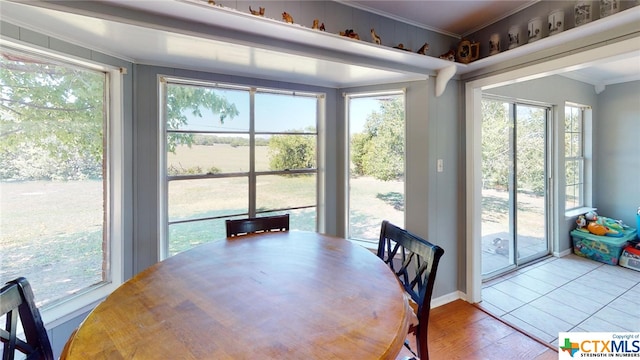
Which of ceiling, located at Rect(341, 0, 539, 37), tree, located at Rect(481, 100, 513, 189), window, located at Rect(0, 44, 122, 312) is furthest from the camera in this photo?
tree, located at Rect(481, 100, 513, 189)

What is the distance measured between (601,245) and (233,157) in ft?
14.5

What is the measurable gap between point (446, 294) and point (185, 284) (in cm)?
227

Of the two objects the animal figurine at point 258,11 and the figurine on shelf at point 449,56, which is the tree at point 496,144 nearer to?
the figurine on shelf at point 449,56

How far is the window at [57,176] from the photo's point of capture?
1.38m

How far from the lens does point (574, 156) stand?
372 centimetres

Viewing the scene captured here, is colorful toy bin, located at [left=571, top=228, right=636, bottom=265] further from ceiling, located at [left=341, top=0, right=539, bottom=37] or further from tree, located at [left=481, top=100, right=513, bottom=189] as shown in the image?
ceiling, located at [left=341, top=0, right=539, bottom=37]

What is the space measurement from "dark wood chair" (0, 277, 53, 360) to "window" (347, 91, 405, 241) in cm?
216

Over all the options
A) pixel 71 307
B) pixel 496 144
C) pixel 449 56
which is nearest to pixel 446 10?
pixel 449 56

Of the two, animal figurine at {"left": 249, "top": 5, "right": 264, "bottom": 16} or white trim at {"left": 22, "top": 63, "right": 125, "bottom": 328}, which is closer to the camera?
animal figurine at {"left": 249, "top": 5, "right": 264, "bottom": 16}

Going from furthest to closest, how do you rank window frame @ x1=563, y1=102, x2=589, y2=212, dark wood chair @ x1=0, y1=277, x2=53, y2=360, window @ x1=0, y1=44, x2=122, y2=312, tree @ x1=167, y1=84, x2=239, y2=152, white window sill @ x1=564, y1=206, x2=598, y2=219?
window frame @ x1=563, y1=102, x2=589, y2=212
white window sill @ x1=564, y1=206, x2=598, y2=219
tree @ x1=167, y1=84, x2=239, y2=152
window @ x1=0, y1=44, x2=122, y2=312
dark wood chair @ x1=0, y1=277, x2=53, y2=360

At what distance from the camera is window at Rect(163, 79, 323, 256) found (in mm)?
2070

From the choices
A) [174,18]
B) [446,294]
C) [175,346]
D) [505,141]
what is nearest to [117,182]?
[174,18]

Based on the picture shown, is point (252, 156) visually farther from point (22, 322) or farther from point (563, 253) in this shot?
point (563, 253)

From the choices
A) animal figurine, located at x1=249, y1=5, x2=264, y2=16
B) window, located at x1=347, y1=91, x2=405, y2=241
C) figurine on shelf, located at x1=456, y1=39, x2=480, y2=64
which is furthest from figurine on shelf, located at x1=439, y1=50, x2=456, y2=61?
animal figurine, located at x1=249, y1=5, x2=264, y2=16
